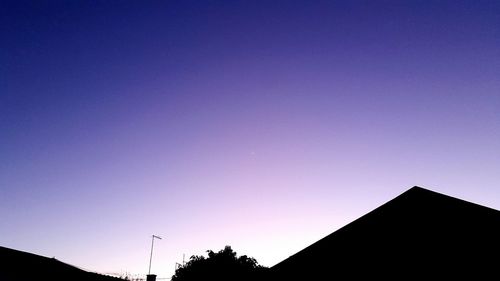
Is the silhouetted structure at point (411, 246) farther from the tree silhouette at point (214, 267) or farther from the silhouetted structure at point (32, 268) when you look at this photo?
the tree silhouette at point (214, 267)

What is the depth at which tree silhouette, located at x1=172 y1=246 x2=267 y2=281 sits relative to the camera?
4012cm

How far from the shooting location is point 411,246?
10695 mm

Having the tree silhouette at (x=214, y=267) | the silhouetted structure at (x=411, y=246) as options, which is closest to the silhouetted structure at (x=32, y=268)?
the silhouetted structure at (x=411, y=246)

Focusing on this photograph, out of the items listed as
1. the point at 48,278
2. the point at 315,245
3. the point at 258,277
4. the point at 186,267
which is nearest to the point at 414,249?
the point at 315,245

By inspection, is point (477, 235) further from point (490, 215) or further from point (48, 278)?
point (48, 278)

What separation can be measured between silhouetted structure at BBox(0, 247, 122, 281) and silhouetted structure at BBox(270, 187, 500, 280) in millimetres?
14040

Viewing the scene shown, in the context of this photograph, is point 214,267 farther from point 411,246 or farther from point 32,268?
point 411,246

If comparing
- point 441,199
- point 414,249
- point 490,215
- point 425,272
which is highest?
point 441,199

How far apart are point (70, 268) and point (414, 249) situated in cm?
1884

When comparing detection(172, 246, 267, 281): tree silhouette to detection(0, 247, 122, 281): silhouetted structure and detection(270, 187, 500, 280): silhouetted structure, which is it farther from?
detection(270, 187, 500, 280): silhouetted structure

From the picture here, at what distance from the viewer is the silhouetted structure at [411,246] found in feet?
32.8

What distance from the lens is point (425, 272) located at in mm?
10211

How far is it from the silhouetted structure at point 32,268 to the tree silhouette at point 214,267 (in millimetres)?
21789

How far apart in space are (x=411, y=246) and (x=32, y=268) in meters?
19.0
